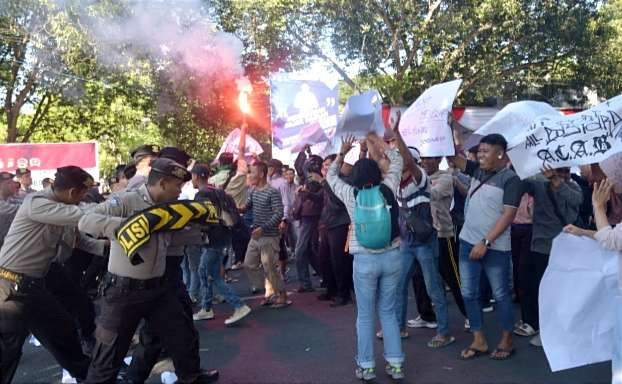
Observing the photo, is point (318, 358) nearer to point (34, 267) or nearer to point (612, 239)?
point (34, 267)

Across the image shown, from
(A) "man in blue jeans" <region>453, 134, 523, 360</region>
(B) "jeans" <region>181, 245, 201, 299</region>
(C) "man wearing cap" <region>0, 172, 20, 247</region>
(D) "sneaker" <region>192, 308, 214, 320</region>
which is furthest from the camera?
(B) "jeans" <region>181, 245, 201, 299</region>

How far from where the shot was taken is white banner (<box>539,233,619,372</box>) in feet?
12.5

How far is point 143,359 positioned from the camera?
4363 millimetres

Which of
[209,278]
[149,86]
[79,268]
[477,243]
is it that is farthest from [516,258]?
[149,86]

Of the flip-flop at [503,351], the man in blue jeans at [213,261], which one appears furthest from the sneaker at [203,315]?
the flip-flop at [503,351]

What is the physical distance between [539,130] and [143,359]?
3.29 m

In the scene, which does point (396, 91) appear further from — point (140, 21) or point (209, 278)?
point (209, 278)

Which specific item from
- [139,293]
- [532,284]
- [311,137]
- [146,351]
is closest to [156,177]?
[139,293]

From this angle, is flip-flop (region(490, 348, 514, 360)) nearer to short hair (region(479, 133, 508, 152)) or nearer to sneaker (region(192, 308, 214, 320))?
short hair (region(479, 133, 508, 152))

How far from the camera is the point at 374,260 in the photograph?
442cm

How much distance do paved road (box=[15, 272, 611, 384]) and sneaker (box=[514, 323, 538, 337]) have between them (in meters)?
0.15

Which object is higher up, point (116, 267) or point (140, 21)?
point (140, 21)

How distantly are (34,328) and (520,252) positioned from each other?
15.2 ft

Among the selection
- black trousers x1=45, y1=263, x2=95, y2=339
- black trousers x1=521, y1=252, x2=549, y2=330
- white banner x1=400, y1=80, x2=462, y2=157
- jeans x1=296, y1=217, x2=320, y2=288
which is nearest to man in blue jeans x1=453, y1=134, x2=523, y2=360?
white banner x1=400, y1=80, x2=462, y2=157
